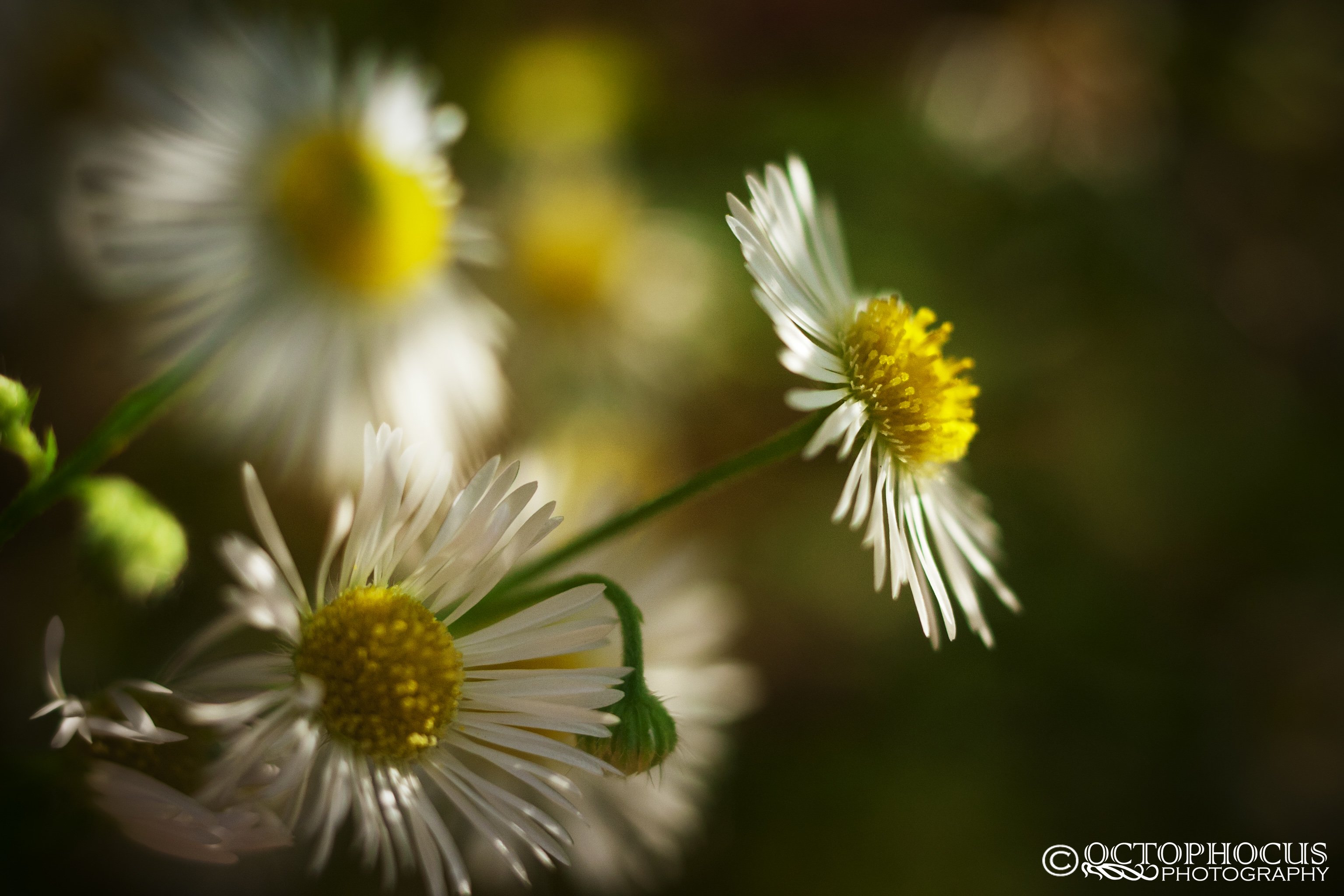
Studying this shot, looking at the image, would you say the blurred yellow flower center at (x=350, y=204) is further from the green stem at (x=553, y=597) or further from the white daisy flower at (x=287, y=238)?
the green stem at (x=553, y=597)

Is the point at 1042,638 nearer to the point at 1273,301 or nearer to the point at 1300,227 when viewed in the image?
the point at 1273,301

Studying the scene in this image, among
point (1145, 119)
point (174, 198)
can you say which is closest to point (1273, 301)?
point (1145, 119)

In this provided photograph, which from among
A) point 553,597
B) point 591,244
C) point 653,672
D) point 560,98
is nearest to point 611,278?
point 591,244

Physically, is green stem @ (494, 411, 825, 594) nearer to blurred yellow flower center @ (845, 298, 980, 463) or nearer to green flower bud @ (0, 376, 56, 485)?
blurred yellow flower center @ (845, 298, 980, 463)

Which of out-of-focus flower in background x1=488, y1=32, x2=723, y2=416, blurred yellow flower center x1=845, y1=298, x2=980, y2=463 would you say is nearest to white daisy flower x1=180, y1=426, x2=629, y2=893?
blurred yellow flower center x1=845, y1=298, x2=980, y2=463

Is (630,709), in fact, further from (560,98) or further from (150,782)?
(560,98)

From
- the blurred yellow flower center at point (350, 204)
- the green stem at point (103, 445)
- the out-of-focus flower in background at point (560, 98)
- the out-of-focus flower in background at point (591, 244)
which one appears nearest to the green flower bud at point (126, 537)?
the green stem at point (103, 445)

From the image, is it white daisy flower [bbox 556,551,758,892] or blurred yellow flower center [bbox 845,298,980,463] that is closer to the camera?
blurred yellow flower center [bbox 845,298,980,463]
